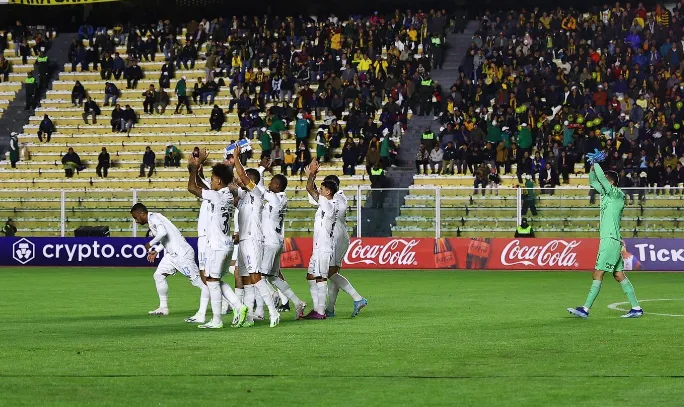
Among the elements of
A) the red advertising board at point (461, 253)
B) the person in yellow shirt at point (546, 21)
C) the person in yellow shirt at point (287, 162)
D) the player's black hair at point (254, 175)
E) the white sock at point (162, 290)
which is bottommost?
the red advertising board at point (461, 253)

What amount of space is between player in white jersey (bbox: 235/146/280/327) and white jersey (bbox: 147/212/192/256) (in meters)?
2.65

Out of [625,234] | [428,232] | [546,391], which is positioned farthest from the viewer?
[428,232]

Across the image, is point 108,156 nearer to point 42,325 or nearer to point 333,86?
point 333,86

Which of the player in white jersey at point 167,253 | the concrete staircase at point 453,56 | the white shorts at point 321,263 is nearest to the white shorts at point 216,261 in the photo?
the white shorts at point 321,263

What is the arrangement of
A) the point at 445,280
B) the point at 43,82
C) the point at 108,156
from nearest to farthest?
the point at 445,280 → the point at 108,156 → the point at 43,82

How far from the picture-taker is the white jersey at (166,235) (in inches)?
775

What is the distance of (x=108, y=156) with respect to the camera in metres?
47.1

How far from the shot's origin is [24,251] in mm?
39406

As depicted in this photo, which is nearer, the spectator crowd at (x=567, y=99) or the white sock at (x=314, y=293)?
the white sock at (x=314, y=293)

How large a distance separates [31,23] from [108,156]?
13373mm

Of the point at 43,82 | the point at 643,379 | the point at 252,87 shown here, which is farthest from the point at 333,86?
the point at 643,379

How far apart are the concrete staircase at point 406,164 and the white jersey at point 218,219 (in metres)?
20.9

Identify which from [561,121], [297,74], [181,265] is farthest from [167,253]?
[297,74]

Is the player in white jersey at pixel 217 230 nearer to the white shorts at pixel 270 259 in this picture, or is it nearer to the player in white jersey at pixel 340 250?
the white shorts at pixel 270 259
